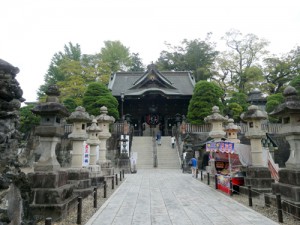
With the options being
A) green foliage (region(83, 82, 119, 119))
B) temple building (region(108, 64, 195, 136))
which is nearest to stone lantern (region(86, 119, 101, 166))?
green foliage (region(83, 82, 119, 119))

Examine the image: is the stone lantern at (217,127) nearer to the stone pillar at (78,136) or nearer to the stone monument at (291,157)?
the stone monument at (291,157)

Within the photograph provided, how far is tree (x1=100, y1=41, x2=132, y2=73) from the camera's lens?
49094 millimetres

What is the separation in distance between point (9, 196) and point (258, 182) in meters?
9.43

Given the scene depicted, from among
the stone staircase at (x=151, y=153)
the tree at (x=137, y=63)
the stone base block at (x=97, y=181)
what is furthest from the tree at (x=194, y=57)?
the stone base block at (x=97, y=181)

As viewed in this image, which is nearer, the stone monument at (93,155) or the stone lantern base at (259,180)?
the stone lantern base at (259,180)

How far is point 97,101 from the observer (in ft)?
87.5

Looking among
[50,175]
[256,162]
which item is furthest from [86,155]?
[256,162]

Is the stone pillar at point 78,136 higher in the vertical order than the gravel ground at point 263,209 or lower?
higher

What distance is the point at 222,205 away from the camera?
8.21 metres

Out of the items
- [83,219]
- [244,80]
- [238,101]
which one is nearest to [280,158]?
[238,101]

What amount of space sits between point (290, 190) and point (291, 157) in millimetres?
1041

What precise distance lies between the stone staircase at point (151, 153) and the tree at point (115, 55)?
24.8 meters

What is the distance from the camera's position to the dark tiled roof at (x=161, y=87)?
33.9 meters

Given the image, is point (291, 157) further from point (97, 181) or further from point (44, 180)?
point (97, 181)
